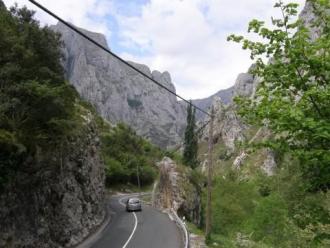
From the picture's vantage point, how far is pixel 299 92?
32.7 ft

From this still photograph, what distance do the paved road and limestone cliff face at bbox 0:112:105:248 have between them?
165 centimetres

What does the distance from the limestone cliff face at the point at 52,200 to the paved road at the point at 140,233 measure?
165 cm

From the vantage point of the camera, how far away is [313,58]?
8.52 m

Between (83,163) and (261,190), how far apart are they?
135 ft

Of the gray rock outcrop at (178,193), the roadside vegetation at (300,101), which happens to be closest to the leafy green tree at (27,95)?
the roadside vegetation at (300,101)

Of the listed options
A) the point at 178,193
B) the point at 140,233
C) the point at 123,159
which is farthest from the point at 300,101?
the point at 123,159

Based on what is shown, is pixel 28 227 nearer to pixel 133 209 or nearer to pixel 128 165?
pixel 133 209

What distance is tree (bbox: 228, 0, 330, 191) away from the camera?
846cm

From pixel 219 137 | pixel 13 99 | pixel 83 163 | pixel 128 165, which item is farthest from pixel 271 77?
pixel 219 137

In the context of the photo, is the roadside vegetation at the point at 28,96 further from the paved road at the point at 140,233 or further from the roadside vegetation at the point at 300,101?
the roadside vegetation at the point at 300,101

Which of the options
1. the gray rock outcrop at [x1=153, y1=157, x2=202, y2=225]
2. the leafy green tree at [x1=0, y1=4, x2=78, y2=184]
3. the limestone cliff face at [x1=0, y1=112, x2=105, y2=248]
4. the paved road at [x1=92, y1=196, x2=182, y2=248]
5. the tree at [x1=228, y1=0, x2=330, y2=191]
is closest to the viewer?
the tree at [x1=228, y1=0, x2=330, y2=191]

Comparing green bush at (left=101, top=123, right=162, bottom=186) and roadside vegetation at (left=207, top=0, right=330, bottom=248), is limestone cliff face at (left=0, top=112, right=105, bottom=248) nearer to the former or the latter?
roadside vegetation at (left=207, top=0, right=330, bottom=248)

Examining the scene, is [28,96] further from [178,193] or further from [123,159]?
[123,159]

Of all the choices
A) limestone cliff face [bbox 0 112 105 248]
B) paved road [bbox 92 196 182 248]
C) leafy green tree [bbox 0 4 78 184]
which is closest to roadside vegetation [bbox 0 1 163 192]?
leafy green tree [bbox 0 4 78 184]
